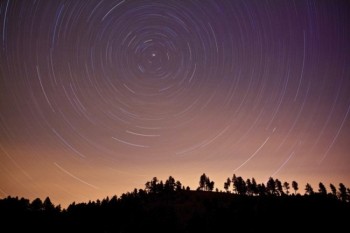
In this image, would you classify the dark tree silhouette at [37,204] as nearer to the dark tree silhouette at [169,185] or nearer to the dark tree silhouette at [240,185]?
the dark tree silhouette at [169,185]

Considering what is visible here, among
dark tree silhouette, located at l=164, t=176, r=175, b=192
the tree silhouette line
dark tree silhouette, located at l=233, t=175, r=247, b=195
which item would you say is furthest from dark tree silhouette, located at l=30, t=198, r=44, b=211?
dark tree silhouette, located at l=233, t=175, r=247, b=195

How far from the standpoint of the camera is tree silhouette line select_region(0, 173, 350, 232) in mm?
65062

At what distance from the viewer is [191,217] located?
91.8 metres

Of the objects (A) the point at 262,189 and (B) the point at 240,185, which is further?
(B) the point at 240,185

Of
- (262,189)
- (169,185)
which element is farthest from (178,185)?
(262,189)

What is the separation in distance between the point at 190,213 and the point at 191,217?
8675 millimetres

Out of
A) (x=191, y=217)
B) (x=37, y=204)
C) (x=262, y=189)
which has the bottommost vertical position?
(x=191, y=217)

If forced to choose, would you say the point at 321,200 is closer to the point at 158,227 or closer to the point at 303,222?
the point at 303,222

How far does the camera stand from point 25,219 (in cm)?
8838

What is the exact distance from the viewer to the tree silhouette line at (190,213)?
213 feet

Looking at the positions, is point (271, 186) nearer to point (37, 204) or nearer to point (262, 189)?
point (262, 189)

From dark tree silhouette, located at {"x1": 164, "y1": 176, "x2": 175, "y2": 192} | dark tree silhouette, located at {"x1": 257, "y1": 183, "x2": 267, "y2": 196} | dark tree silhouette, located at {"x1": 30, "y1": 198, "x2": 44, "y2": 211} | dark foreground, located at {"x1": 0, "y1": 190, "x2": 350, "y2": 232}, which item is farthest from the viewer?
dark tree silhouette, located at {"x1": 164, "y1": 176, "x2": 175, "y2": 192}

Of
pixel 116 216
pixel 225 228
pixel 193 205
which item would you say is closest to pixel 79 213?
pixel 116 216

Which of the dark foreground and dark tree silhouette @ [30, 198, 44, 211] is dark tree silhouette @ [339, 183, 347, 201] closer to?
the dark foreground
